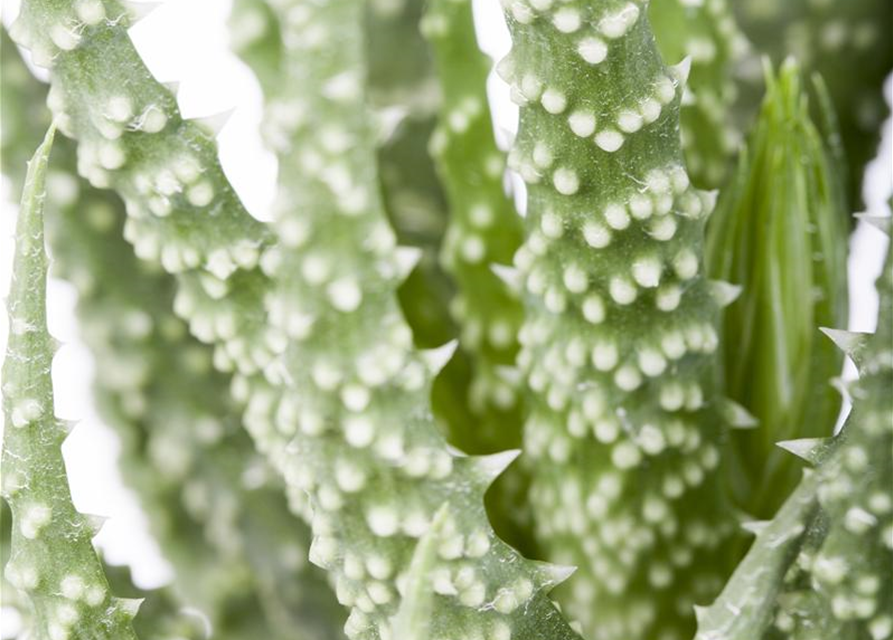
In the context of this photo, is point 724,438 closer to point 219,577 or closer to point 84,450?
point 219,577

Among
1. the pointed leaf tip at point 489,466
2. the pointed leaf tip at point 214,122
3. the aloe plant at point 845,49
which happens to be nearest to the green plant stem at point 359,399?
the pointed leaf tip at point 489,466

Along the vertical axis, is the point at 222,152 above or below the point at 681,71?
below

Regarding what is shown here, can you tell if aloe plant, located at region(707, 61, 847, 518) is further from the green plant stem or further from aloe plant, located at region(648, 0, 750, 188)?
the green plant stem

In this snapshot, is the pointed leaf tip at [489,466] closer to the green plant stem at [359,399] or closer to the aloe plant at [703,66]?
the green plant stem at [359,399]

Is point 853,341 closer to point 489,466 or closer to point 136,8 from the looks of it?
point 489,466

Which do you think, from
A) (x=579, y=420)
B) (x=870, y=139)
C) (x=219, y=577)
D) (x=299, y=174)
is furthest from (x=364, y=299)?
(x=870, y=139)

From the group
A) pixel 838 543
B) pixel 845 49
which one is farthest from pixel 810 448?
pixel 845 49

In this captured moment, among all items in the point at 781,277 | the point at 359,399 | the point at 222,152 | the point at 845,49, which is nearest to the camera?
the point at 359,399

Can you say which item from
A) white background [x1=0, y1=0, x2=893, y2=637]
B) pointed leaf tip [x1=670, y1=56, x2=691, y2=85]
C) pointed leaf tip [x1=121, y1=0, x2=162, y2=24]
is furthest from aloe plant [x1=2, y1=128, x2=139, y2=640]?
white background [x1=0, y1=0, x2=893, y2=637]

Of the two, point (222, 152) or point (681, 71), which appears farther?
point (222, 152)
